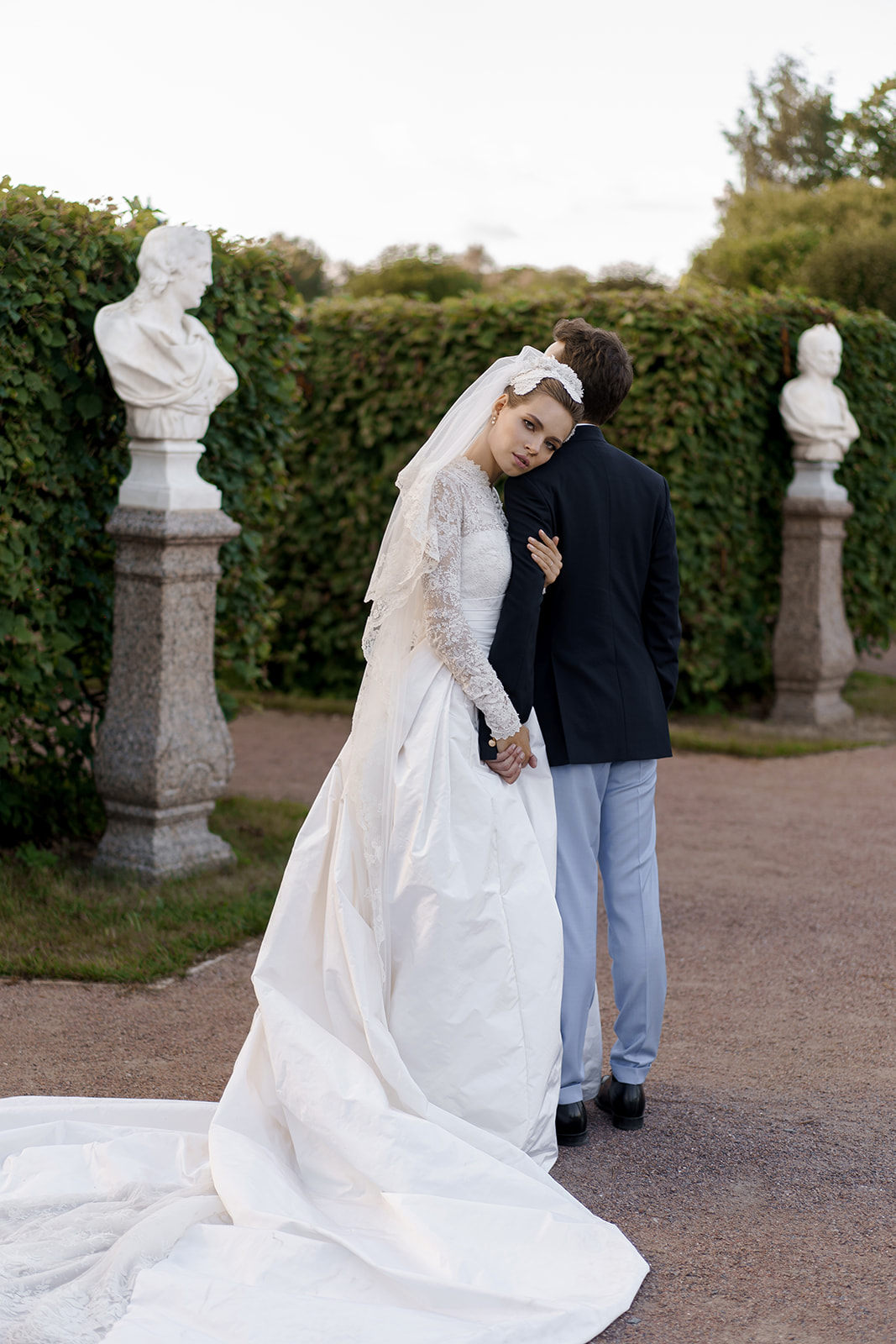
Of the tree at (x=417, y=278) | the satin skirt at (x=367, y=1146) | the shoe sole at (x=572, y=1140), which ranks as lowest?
the shoe sole at (x=572, y=1140)

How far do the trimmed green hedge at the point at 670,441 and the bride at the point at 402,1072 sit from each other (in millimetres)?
5337

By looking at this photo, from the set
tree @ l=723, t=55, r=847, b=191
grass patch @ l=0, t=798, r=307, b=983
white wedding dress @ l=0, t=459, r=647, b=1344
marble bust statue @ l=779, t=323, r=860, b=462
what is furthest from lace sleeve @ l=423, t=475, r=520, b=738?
tree @ l=723, t=55, r=847, b=191

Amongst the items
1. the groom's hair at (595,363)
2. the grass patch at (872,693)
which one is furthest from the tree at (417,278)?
the groom's hair at (595,363)

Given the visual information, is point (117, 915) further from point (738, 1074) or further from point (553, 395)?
point (553, 395)

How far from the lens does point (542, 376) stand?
9.41 ft

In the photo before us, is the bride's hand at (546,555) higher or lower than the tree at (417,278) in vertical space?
lower

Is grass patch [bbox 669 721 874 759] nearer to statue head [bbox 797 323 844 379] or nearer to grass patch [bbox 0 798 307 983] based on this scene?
statue head [bbox 797 323 844 379]

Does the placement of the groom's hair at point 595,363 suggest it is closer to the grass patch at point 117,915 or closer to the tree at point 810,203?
the grass patch at point 117,915

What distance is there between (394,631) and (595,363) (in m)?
0.76

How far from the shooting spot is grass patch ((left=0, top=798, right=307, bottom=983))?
13.6 feet

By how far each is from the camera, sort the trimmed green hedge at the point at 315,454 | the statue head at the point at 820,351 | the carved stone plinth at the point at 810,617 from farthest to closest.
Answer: the carved stone plinth at the point at 810,617, the statue head at the point at 820,351, the trimmed green hedge at the point at 315,454

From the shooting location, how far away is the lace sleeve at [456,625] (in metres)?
2.88

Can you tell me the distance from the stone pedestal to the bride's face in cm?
213

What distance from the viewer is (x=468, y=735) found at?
9.61 ft
